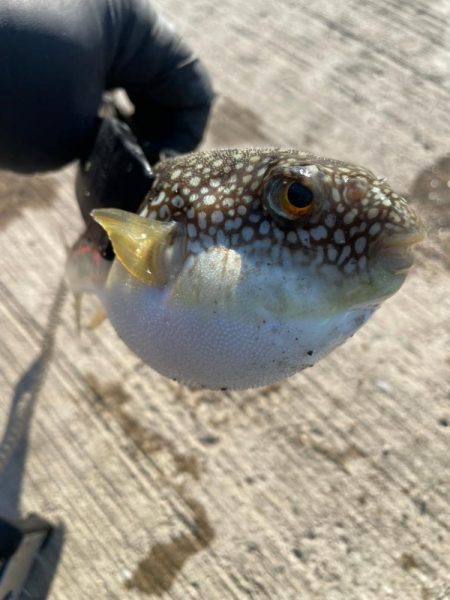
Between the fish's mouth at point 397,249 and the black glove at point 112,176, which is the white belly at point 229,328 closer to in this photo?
the fish's mouth at point 397,249

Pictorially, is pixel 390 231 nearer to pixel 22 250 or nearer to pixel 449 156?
pixel 449 156

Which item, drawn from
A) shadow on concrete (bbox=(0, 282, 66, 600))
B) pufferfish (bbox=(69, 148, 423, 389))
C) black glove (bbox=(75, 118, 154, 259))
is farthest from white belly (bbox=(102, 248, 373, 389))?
shadow on concrete (bbox=(0, 282, 66, 600))

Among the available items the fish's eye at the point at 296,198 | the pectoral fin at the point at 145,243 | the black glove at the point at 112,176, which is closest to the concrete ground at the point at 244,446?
the black glove at the point at 112,176

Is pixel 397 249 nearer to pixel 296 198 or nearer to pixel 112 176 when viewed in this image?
pixel 296 198

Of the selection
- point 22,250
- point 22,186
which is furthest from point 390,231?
point 22,186

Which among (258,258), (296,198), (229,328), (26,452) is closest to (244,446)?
(26,452)

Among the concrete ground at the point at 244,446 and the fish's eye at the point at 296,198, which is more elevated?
the fish's eye at the point at 296,198

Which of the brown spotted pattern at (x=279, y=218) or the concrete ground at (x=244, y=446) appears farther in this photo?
the concrete ground at (x=244, y=446)
